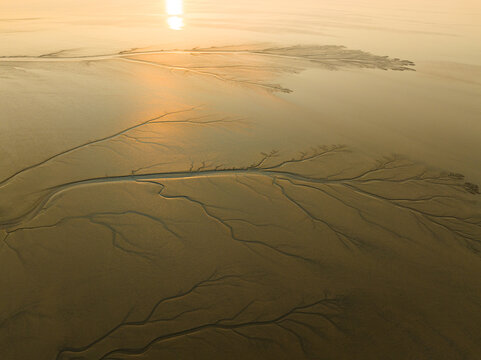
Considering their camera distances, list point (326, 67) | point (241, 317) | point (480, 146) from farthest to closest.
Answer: point (326, 67) → point (480, 146) → point (241, 317)

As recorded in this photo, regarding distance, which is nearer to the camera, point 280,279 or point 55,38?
point 280,279

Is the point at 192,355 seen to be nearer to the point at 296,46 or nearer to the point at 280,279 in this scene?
the point at 280,279

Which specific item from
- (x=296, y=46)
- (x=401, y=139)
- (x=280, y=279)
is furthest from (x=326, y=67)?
(x=280, y=279)

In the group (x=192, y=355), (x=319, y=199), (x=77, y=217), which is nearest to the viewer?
(x=192, y=355)

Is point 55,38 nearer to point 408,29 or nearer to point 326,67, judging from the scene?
point 326,67

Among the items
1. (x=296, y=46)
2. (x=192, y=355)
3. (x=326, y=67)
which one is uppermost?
(x=296, y=46)

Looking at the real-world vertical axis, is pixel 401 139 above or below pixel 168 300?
above
